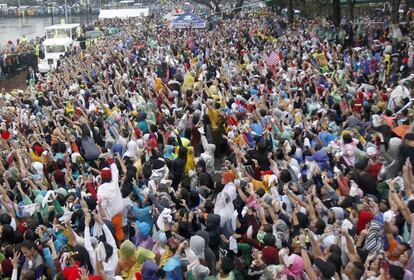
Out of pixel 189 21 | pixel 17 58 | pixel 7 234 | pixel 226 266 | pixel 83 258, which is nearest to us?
pixel 226 266

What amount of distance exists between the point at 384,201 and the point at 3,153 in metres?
6.57

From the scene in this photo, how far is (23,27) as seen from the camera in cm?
6612

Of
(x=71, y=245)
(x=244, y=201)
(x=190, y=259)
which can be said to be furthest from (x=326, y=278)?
Answer: (x=71, y=245)

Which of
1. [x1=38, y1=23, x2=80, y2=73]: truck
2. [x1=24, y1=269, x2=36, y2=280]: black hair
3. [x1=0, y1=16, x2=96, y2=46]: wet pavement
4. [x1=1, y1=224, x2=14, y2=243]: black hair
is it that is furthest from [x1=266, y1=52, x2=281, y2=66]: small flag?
[x1=0, y1=16, x2=96, y2=46]: wet pavement

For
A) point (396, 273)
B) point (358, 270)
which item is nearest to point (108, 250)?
point (358, 270)

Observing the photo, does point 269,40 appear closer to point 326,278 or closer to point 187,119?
point 187,119

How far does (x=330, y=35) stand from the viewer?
24.3 m

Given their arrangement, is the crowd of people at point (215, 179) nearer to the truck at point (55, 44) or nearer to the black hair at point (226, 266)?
the black hair at point (226, 266)

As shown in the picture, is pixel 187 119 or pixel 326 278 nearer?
pixel 326 278

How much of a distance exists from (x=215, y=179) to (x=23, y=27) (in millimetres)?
60508

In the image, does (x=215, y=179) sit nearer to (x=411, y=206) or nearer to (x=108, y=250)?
(x=108, y=250)

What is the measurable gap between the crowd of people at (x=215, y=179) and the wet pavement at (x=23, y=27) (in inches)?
1515

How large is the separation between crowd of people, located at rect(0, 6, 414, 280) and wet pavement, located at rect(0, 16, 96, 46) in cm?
3848

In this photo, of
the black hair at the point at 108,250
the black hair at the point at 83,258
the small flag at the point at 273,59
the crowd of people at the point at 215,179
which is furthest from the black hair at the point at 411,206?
the small flag at the point at 273,59
